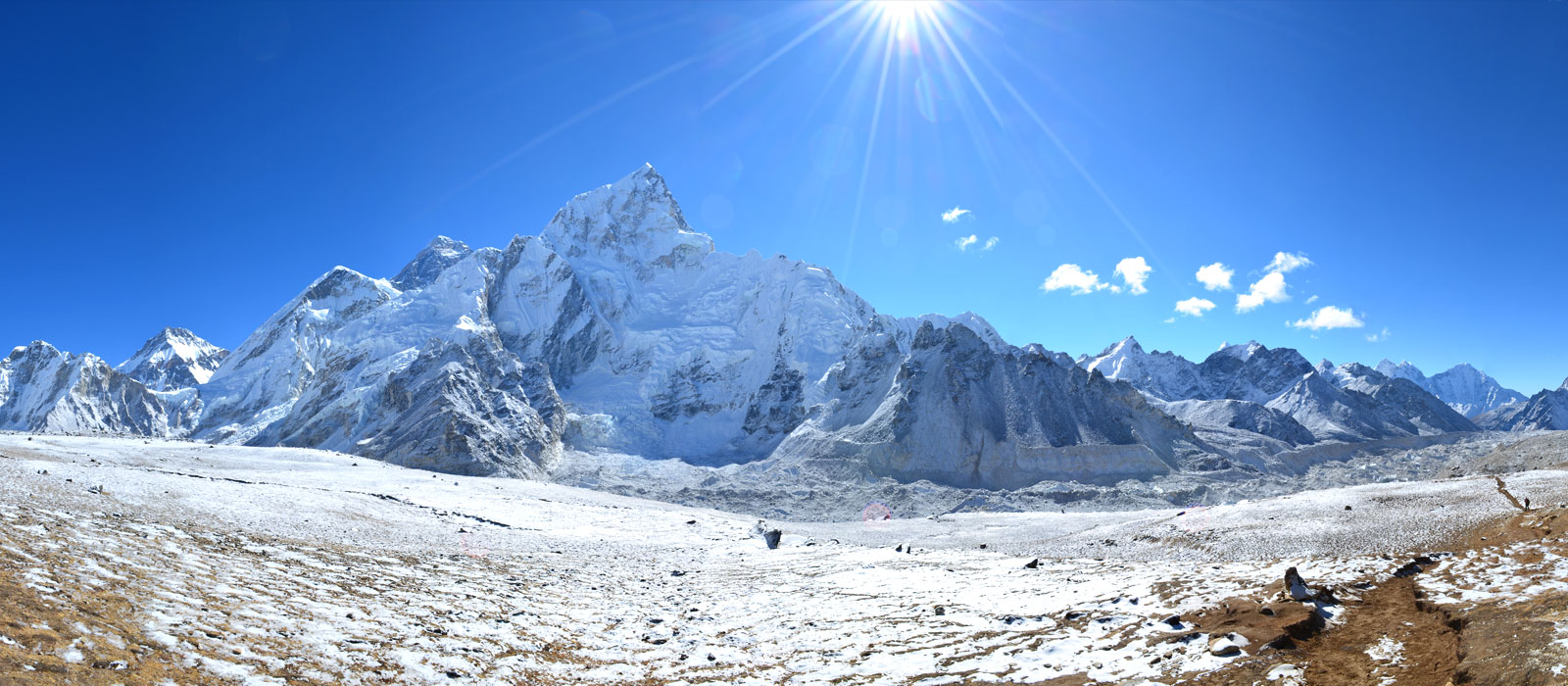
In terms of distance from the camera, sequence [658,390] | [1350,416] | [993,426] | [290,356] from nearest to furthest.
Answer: [993,426] < [290,356] < [658,390] < [1350,416]

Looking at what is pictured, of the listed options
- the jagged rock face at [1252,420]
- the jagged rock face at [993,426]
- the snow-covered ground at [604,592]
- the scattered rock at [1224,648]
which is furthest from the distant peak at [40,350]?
the jagged rock face at [1252,420]

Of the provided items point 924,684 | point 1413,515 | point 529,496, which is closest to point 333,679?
point 924,684

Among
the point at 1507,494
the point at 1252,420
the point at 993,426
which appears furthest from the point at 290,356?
the point at 1252,420

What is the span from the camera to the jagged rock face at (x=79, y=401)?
15175 centimetres

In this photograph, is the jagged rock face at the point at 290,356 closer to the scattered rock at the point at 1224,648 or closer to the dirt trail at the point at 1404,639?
the scattered rock at the point at 1224,648

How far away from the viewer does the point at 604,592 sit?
1919 cm

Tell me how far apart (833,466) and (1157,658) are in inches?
3680

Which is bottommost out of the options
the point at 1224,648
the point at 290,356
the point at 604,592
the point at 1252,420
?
the point at 604,592

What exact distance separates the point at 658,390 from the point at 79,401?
134 metres

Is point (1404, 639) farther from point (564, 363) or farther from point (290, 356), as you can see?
point (290, 356)

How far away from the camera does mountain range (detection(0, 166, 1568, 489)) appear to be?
337 ft

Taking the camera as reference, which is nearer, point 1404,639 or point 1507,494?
point 1404,639

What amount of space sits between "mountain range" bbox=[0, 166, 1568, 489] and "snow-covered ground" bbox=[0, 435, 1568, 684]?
7336 cm

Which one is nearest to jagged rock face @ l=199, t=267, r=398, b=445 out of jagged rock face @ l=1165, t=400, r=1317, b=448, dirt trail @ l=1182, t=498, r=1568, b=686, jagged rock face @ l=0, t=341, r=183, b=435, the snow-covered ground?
jagged rock face @ l=0, t=341, r=183, b=435
